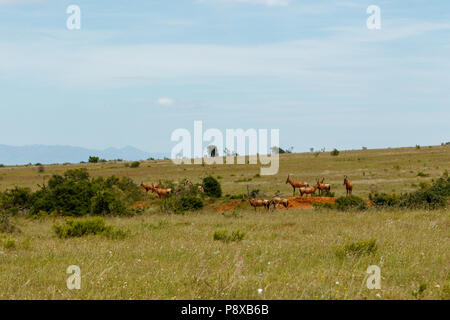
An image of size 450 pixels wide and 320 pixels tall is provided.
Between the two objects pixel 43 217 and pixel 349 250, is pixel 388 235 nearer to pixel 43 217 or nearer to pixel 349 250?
pixel 349 250

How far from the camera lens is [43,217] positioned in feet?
74.7

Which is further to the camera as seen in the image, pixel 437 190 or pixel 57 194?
pixel 57 194

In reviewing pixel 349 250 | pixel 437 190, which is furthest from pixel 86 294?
pixel 437 190

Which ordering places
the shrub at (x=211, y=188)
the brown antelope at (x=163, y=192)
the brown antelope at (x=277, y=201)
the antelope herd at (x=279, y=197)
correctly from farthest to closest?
the shrub at (x=211, y=188), the brown antelope at (x=163, y=192), the antelope herd at (x=279, y=197), the brown antelope at (x=277, y=201)

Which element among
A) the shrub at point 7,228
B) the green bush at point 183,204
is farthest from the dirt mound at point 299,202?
the shrub at point 7,228

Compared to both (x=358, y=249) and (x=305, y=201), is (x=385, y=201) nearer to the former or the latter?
(x=305, y=201)

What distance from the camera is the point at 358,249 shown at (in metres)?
9.90

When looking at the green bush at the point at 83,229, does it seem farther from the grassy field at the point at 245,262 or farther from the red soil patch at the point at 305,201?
the red soil patch at the point at 305,201

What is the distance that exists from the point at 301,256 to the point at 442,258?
248 cm

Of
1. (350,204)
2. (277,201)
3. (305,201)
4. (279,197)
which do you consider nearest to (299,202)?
(305,201)

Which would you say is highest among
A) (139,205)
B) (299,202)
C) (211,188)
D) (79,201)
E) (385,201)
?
(211,188)

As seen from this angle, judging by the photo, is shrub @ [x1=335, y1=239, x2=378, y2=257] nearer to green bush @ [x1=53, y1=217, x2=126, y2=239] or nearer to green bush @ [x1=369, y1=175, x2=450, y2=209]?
green bush @ [x1=53, y1=217, x2=126, y2=239]

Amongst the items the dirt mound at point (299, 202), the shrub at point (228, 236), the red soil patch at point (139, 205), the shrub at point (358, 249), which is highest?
the shrub at point (358, 249)

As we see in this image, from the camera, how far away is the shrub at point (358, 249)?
9719 millimetres
